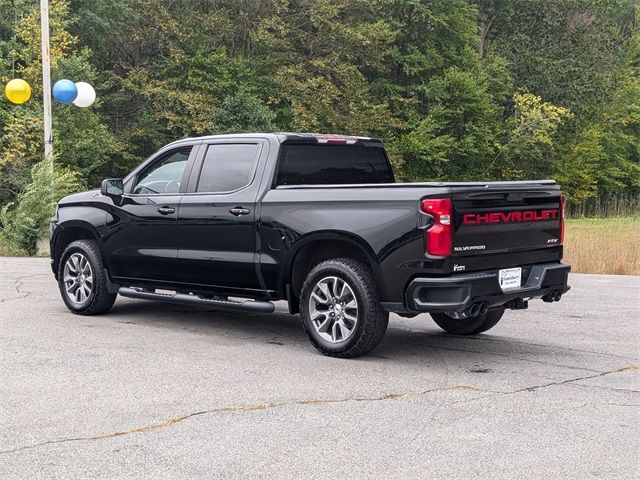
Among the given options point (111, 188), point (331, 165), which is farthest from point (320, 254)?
point (111, 188)

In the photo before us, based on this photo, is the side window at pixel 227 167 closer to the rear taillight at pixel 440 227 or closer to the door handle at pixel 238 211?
the door handle at pixel 238 211

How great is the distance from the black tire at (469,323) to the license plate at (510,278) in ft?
3.83

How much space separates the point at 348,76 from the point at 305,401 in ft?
126

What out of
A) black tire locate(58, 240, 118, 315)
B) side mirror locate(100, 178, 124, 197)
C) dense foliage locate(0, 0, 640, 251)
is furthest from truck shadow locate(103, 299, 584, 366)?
dense foliage locate(0, 0, 640, 251)

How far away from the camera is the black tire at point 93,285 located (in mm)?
9219

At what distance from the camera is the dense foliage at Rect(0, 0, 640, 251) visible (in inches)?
1512

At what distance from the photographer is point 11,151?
104ft

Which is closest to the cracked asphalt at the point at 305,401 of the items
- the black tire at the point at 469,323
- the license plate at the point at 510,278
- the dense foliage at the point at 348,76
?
the black tire at the point at 469,323

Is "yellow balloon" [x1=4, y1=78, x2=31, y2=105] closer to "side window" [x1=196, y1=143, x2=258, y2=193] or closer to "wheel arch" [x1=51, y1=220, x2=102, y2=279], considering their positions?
"wheel arch" [x1=51, y1=220, x2=102, y2=279]

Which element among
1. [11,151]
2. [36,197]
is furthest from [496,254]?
[11,151]

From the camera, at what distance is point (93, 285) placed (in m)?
9.27

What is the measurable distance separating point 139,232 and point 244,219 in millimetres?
1491

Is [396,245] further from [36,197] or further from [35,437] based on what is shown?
[36,197]

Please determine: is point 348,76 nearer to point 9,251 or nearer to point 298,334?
point 9,251
